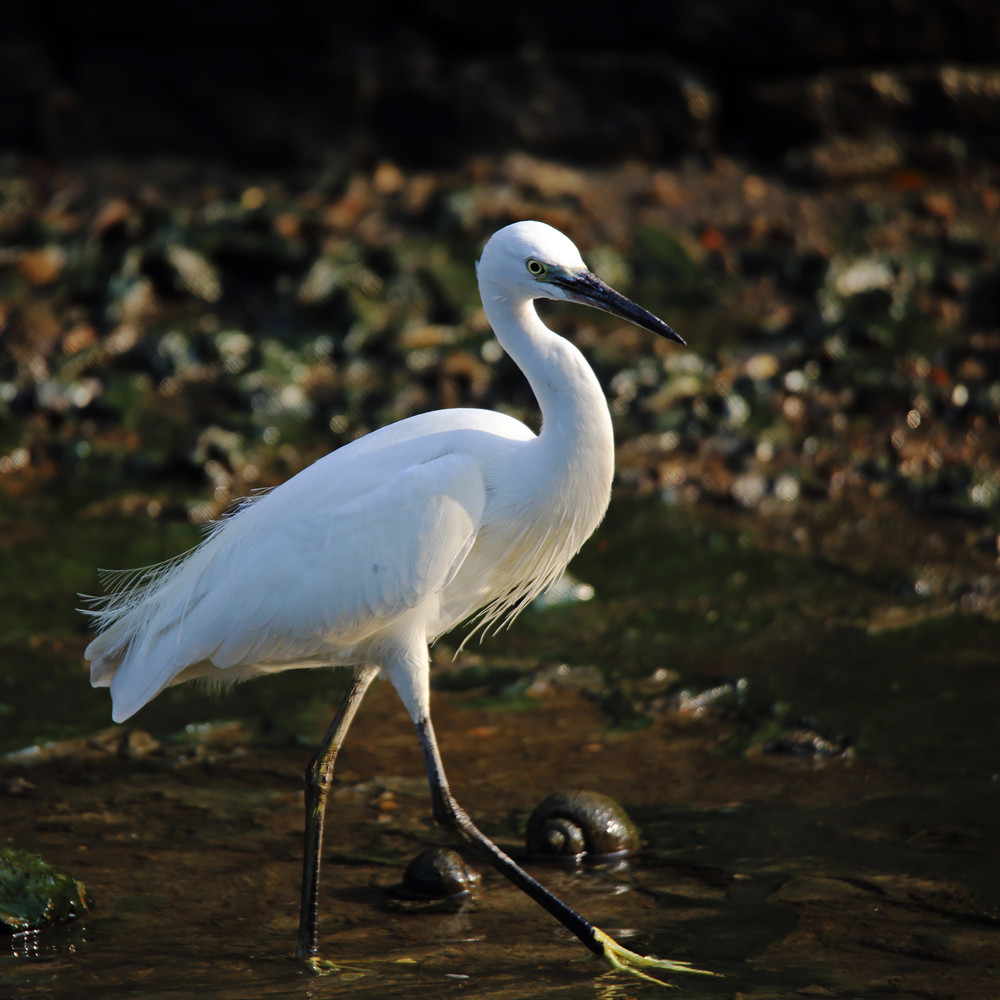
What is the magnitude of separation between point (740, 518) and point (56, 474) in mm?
4183

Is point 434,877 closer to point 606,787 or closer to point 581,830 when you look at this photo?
point 581,830

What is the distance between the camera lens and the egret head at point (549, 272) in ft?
12.8

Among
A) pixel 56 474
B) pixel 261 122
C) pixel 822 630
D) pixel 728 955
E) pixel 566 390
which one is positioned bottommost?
pixel 728 955

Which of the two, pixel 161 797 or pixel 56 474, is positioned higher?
pixel 56 474

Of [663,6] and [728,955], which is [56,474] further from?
[663,6]

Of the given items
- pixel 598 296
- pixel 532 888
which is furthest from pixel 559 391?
pixel 532 888

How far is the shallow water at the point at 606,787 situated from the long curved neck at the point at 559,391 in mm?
1446

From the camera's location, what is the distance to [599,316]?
31.2 ft

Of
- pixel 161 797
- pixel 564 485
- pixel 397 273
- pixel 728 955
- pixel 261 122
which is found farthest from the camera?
pixel 261 122

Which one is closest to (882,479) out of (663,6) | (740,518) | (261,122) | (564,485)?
A: (740,518)

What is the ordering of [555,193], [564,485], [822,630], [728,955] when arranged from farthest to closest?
[555,193] < [822,630] < [564,485] < [728,955]

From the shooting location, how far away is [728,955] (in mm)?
3770

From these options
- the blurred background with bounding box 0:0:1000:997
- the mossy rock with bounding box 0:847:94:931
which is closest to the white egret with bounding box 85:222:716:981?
the mossy rock with bounding box 0:847:94:931

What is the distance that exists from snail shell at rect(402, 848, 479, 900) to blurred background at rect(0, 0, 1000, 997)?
3.19 ft
